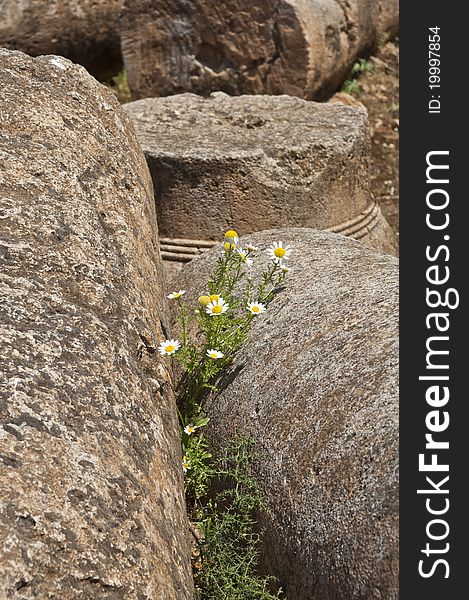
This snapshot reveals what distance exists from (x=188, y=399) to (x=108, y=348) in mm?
846

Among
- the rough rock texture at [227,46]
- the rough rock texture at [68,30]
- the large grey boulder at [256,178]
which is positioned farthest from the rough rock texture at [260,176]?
the rough rock texture at [68,30]

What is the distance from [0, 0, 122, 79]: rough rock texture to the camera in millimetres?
7168

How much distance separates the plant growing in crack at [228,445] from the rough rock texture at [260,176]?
836 millimetres

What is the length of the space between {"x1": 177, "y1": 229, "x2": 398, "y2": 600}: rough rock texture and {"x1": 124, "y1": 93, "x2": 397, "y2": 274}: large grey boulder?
1181 mm

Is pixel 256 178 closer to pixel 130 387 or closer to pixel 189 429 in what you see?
pixel 189 429

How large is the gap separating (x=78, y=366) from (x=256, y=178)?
227cm

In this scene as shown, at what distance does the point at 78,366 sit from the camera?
2094 mm

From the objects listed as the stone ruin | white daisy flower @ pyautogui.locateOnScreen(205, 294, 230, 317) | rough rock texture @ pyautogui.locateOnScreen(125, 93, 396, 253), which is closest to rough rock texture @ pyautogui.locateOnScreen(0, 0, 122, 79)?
rough rock texture @ pyautogui.locateOnScreen(125, 93, 396, 253)

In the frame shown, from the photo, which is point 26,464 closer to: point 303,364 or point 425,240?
point 303,364

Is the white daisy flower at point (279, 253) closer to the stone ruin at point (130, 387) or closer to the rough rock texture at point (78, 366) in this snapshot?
the stone ruin at point (130, 387)

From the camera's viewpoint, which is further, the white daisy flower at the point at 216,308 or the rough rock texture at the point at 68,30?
the rough rock texture at the point at 68,30

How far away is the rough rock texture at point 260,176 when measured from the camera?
13.9 ft

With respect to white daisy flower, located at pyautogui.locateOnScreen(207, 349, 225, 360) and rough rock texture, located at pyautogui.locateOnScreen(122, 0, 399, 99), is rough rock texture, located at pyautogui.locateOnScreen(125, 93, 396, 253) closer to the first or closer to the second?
white daisy flower, located at pyautogui.locateOnScreen(207, 349, 225, 360)

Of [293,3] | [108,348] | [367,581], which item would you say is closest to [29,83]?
[108,348]
